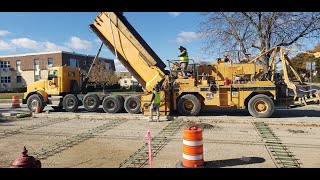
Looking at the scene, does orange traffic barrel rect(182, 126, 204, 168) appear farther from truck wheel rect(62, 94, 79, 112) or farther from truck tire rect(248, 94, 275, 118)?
truck wheel rect(62, 94, 79, 112)

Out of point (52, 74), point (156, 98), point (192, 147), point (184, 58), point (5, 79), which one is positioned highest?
point (5, 79)

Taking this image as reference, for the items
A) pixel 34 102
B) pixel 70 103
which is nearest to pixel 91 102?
pixel 70 103

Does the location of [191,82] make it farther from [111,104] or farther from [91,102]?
[91,102]

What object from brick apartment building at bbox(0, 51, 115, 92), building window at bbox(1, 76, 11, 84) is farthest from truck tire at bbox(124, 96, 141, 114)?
building window at bbox(1, 76, 11, 84)

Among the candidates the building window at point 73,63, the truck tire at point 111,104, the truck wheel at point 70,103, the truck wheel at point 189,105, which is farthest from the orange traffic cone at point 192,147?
the building window at point 73,63

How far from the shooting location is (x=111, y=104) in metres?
15.9

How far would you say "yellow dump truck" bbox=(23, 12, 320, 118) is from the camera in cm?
1377

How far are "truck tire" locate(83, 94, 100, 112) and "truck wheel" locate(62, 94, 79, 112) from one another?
20.5 inches

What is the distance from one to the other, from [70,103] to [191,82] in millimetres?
6611

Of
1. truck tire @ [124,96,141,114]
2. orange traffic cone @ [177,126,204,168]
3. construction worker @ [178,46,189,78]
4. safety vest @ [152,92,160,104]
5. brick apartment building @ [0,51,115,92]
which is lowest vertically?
orange traffic cone @ [177,126,204,168]

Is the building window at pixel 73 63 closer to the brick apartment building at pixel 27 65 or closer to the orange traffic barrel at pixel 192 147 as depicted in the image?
the brick apartment building at pixel 27 65

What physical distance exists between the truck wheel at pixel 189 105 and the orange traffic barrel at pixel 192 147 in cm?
745
